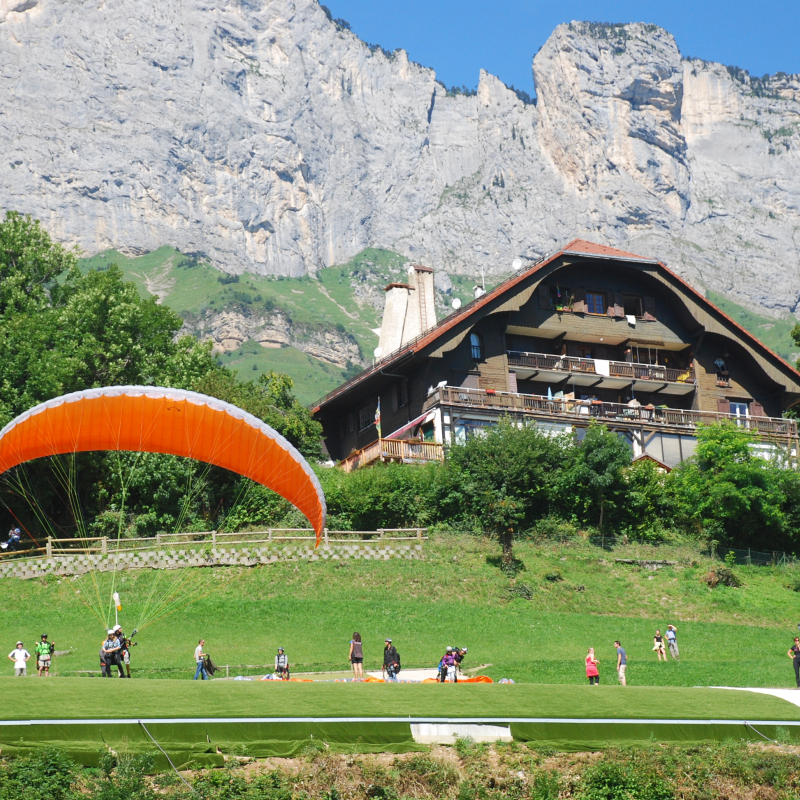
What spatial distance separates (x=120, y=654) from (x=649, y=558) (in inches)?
867

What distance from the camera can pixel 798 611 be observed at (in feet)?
118

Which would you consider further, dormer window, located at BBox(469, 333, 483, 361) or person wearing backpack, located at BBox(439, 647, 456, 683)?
dormer window, located at BBox(469, 333, 483, 361)

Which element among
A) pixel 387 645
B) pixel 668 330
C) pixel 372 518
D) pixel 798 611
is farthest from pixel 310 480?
pixel 668 330

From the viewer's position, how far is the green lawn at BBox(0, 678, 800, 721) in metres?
18.2

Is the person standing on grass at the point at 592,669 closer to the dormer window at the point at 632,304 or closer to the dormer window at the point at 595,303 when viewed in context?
the dormer window at the point at 595,303

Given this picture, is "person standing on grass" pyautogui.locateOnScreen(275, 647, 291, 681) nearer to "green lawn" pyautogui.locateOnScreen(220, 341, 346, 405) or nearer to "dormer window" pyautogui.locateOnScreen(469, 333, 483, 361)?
"dormer window" pyautogui.locateOnScreen(469, 333, 483, 361)

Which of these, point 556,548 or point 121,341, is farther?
point 121,341

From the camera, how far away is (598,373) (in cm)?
5194

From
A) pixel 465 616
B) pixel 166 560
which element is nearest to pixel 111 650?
pixel 465 616

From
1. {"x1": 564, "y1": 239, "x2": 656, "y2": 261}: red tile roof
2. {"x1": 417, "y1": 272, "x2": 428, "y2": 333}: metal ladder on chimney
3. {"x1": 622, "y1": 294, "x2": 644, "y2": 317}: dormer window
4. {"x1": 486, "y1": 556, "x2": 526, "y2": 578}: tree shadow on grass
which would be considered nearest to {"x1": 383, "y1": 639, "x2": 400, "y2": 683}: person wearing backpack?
{"x1": 486, "y1": 556, "x2": 526, "y2": 578}: tree shadow on grass

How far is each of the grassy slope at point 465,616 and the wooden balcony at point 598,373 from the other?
12865mm

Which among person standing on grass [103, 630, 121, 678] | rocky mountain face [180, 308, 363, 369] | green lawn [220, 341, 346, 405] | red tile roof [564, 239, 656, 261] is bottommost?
person standing on grass [103, 630, 121, 678]

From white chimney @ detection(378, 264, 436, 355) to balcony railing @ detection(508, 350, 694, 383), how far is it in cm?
651

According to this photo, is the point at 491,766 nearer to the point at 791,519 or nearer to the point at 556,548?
the point at 556,548
